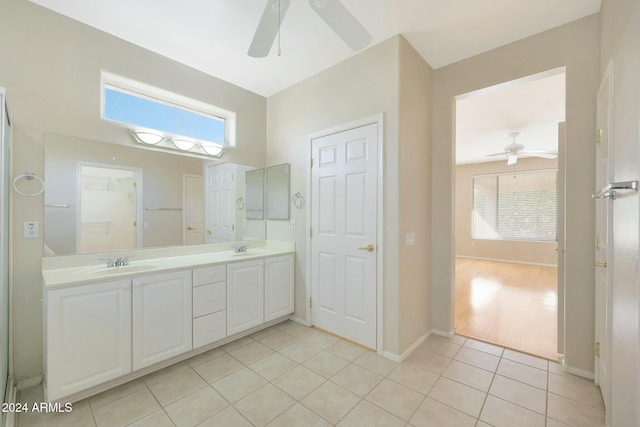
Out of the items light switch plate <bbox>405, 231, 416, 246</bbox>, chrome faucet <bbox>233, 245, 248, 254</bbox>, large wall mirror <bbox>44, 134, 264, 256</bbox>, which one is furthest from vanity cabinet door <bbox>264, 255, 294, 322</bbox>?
light switch plate <bbox>405, 231, 416, 246</bbox>

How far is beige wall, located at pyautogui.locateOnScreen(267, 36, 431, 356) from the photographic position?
231 centimetres

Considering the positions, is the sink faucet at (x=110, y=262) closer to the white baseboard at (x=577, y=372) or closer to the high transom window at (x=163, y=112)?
the high transom window at (x=163, y=112)

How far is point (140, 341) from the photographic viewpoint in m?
1.95

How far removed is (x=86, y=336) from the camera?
1728 millimetres

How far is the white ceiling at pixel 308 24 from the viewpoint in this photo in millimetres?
1968

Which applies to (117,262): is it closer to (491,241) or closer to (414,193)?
(414,193)

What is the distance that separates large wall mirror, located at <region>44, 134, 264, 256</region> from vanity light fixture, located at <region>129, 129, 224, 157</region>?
0.09m

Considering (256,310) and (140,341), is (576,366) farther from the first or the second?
(140,341)

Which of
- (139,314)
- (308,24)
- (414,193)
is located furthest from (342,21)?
(139,314)

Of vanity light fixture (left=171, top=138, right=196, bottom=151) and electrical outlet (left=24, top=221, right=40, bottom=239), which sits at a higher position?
vanity light fixture (left=171, top=138, right=196, bottom=151)

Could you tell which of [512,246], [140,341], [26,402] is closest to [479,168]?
[512,246]

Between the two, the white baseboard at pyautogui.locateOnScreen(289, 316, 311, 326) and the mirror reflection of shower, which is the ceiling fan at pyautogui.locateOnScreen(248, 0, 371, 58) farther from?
the white baseboard at pyautogui.locateOnScreen(289, 316, 311, 326)

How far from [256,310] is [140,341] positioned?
1.03 metres

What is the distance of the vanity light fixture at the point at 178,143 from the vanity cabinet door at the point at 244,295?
132 cm
